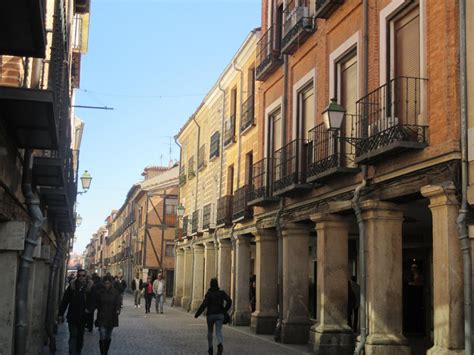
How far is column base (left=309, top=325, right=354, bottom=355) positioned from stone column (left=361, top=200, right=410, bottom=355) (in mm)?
2424

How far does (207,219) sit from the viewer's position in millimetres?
27828

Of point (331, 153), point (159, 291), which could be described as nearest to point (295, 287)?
point (331, 153)

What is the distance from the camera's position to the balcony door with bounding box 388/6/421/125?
10.7 m

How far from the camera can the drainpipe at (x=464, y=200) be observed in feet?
29.1

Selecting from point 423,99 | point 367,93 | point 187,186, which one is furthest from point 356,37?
point 187,186

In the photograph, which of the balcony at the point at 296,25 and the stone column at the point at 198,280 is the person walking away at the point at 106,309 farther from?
the stone column at the point at 198,280

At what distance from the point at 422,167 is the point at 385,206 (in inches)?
66.7

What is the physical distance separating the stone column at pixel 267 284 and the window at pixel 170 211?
34.5m

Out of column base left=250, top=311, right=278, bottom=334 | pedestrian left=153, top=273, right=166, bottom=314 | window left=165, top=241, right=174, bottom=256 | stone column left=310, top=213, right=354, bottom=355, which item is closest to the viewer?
stone column left=310, top=213, right=354, bottom=355

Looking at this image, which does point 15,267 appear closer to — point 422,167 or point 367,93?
point 422,167

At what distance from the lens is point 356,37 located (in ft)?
42.8

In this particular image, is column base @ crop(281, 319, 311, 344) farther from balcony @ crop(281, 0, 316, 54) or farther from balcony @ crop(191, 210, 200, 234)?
balcony @ crop(191, 210, 200, 234)

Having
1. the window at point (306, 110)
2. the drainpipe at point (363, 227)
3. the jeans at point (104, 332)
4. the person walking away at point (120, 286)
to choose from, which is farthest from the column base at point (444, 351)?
the window at point (306, 110)

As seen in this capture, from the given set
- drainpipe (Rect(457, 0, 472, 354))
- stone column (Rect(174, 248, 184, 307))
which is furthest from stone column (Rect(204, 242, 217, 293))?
drainpipe (Rect(457, 0, 472, 354))
